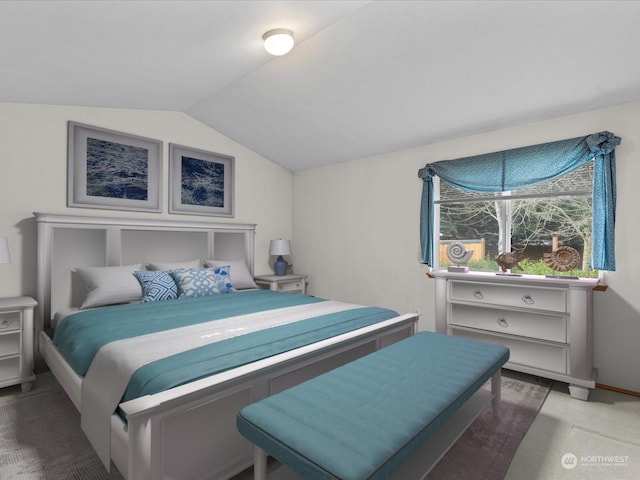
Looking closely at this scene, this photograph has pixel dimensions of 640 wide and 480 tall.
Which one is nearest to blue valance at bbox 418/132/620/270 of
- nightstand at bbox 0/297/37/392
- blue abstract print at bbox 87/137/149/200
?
blue abstract print at bbox 87/137/149/200

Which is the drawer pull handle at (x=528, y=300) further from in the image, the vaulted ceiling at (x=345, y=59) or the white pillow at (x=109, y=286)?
the white pillow at (x=109, y=286)

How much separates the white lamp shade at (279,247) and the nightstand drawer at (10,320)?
8.75ft

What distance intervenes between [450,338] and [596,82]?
7.04ft

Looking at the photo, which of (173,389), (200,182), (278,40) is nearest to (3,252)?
(200,182)

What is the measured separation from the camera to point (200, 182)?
4141 millimetres

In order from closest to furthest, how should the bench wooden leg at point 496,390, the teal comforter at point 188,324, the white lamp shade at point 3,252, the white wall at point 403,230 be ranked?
the teal comforter at point 188,324
the bench wooden leg at point 496,390
the white lamp shade at point 3,252
the white wall at point 403,230

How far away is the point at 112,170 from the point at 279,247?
210 cm

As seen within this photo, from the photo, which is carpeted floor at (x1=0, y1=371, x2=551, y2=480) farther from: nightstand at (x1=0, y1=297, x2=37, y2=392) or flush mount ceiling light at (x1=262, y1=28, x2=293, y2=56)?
flush mount ceiling light at (x1=262, y1=28, x2=293, y2=56)

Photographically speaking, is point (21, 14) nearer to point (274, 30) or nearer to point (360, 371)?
point (274, 30)

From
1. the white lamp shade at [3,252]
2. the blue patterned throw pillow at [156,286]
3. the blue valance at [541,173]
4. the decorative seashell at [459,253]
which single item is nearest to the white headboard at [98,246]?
the white lamp shade at [3,252]

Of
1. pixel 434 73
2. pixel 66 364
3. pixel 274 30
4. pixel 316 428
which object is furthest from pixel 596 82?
pixel 66 364

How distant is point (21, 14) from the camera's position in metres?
1.81

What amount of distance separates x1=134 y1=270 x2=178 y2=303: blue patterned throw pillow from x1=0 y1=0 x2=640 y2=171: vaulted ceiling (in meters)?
1.67

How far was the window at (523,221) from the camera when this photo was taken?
298 cm
